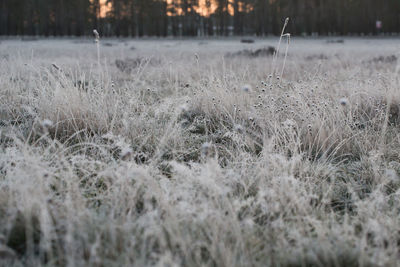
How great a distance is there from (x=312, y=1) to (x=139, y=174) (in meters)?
→ 52.1

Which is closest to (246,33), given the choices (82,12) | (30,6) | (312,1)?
(312,1)

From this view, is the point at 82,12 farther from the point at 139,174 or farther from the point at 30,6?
the point at 139,174

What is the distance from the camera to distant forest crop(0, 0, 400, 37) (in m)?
47.8

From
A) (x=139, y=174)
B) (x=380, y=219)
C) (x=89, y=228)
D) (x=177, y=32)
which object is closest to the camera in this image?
(x=89, y=228)

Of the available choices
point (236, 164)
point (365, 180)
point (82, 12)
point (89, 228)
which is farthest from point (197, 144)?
point (82, 12)

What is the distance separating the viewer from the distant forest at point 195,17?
4781 centimetres

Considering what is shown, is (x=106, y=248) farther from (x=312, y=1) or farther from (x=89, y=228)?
(x=312, y=1)

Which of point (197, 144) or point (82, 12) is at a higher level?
point (82, 12)

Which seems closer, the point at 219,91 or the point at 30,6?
the point at 219,91

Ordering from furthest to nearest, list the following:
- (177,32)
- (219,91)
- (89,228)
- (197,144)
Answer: (177,32)
(219,91)
(197,144)
(89,228)

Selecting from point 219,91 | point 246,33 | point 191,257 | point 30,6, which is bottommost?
point 191,257

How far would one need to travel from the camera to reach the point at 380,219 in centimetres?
169

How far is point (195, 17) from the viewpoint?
175 ft

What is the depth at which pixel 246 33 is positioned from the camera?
2077 inches
